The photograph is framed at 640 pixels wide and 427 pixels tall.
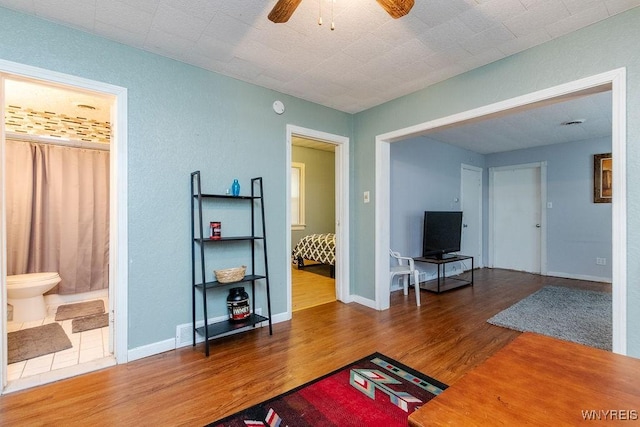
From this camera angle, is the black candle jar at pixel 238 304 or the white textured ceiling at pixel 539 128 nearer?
the black candle jar at pixel 238 304

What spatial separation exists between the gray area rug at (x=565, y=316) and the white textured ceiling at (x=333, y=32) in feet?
8.26

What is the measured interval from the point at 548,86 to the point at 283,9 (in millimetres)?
2006

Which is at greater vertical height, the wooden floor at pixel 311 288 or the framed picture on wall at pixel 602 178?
the framed picture on wall at pixel 602 178

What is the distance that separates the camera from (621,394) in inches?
30.5

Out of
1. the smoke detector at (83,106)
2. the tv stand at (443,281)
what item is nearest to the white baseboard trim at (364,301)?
the tv stand at (443,281)

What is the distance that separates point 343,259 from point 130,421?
8.65 feet

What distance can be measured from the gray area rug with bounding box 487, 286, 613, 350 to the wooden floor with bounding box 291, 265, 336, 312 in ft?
6.48

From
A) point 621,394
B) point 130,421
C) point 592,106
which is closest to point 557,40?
point 592,106

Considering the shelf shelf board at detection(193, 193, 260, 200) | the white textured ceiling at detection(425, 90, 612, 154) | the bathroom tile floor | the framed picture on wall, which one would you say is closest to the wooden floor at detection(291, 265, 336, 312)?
the shelf shelf board at detection(193, 193, 260, 200)

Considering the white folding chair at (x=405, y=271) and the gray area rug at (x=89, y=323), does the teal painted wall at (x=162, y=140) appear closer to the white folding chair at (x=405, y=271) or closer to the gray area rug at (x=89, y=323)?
the gray area rug at (x=89, y=323)

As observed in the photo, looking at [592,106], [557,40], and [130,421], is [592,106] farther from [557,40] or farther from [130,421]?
[130,421]

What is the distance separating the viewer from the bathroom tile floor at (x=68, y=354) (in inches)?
84.0

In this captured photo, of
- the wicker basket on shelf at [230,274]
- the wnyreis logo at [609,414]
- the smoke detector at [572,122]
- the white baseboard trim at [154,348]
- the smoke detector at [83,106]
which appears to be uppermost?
the smoke detector at [572,122]

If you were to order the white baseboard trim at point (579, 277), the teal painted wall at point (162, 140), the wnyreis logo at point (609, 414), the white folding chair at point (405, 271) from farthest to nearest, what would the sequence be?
the white baseboard trim at point (579, 277) < the white folding chair at point (405, 271) < the teal painted wall at point (162, 140) < the wnyreis logo at point (609, 414)
